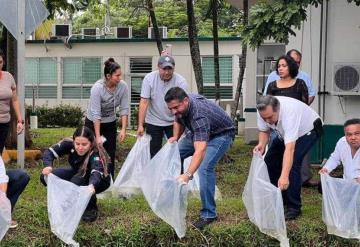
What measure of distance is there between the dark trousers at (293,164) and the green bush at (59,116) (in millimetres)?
14018

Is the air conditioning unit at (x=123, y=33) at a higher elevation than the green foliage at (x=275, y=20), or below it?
higher

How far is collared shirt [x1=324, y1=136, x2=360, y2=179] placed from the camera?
17.5ft

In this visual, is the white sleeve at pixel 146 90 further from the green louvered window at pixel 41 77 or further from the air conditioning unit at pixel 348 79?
the green louvered window at pixel 41 77

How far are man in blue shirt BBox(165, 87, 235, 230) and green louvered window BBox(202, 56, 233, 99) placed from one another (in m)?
13.7

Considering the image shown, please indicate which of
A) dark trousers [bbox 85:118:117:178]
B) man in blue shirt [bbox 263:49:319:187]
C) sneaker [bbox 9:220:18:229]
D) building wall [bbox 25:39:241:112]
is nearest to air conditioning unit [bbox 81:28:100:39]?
building wall [bbox 25:39:241:112]

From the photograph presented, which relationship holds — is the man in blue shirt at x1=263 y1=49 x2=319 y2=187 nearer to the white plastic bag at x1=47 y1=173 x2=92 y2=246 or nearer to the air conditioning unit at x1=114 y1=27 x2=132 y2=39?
the white plastic bag at x1=47 y1=173 x2=92 y2=246

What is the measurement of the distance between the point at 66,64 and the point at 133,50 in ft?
7.79

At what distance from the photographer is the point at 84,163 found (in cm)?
530

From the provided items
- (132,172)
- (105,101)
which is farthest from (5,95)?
(132,172)

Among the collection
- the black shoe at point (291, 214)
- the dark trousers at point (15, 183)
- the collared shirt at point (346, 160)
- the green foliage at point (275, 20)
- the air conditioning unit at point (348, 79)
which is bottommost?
the black shoe at point (291, 214)

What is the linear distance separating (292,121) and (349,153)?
73 centimetres

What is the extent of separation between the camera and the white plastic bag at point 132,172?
6.07 metres

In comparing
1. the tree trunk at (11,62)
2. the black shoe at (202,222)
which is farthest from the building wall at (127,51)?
the black shoe at (202,222)

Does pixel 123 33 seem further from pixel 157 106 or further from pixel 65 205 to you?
pixel 65 205
